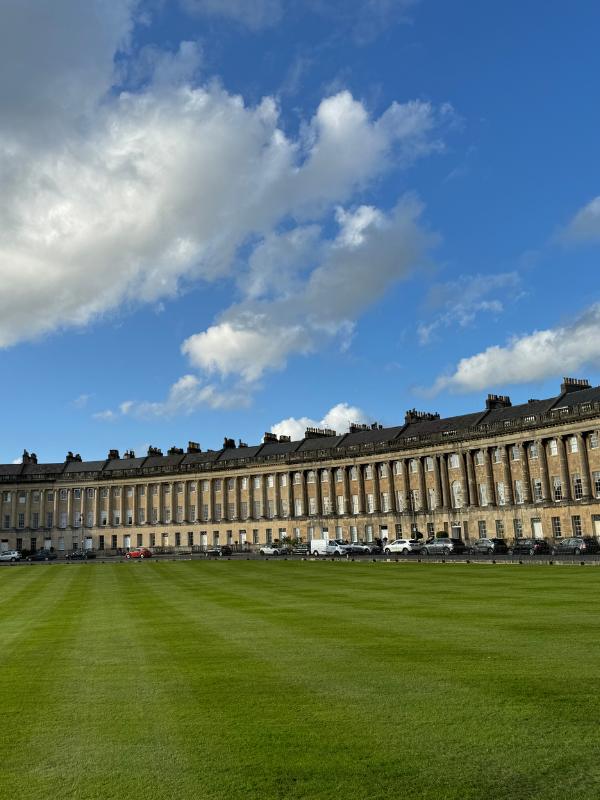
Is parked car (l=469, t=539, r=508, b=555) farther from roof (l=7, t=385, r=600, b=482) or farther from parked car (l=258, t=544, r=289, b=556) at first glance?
parked car (l=258, t=544, r=289, b=556)

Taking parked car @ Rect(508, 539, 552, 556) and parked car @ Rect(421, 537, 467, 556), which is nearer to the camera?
parked car @ Rect(508, 539, 552, 556)

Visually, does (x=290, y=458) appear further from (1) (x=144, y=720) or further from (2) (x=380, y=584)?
(1) (x=144, y=720)

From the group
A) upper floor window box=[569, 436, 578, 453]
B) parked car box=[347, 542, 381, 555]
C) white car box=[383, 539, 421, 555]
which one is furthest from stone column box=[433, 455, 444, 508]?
upper floor window box=[569, 436, 578, 453]

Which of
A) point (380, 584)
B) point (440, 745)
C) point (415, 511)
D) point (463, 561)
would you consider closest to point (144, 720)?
point (440, 745)

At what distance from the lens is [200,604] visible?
82.0 ft

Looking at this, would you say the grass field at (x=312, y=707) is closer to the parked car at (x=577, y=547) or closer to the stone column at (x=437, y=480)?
the parked car at (x=577, y=547)

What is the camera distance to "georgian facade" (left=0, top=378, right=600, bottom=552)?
259 ft

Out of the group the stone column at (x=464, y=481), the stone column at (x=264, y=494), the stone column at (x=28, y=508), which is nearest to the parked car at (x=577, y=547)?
the stone column at (x=464, y=481)

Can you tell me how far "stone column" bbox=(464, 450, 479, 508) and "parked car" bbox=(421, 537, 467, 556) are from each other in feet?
64.3

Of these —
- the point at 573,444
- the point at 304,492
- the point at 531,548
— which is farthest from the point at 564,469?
the point at 304,492

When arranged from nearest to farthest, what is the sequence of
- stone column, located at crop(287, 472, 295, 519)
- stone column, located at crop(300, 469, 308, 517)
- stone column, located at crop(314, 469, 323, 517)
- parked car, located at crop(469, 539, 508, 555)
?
1. parked car, located at crop(469, 539, 508, 555)
2. stone column, located at crop(314, 469, 323, 517)
3. stone column, located at crop(300, 469, 308, 517)
4. stone column, located at crop(287, 472, 295, 519)

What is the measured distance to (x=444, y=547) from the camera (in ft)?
220

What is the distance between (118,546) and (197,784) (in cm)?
12376

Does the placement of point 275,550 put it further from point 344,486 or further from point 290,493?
point 290,493
